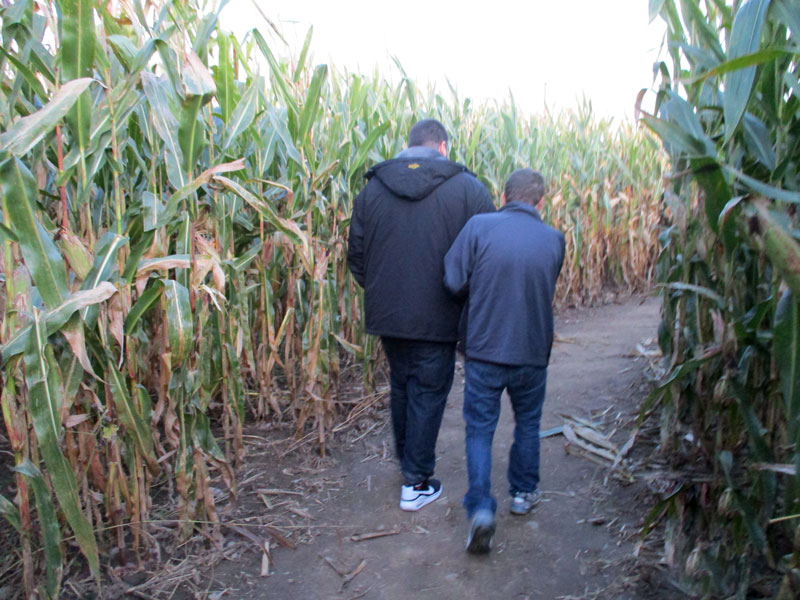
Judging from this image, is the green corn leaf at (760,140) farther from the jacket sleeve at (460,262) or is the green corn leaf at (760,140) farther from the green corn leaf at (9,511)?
the green corn leaf at (9,511)

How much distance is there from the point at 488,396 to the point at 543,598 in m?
0.85

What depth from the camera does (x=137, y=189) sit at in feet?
9.41

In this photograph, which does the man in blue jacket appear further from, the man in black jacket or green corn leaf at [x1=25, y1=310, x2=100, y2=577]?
green corn leaf at [x1=25, y1=310, x2=100, y2=577]

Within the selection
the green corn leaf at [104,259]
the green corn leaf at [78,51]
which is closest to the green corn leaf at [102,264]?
the green corn leaf at [104,259]

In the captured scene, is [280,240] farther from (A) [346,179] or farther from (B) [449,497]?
(B) [449,497]

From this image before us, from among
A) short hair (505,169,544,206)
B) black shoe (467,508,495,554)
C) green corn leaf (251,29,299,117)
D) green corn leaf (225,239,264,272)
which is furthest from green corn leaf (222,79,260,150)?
black shoe (467,508,495,554)

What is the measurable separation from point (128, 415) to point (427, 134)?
6.43 ft

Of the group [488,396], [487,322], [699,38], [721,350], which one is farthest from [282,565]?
[699,38]

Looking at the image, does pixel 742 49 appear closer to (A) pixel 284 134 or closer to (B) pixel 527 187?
(B) pixel 527 187

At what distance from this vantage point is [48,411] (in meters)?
1.89

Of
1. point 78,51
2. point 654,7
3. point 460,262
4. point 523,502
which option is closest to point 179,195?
point 78,51

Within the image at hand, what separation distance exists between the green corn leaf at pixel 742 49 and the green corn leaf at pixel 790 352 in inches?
19.2

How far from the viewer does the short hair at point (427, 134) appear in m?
3.16

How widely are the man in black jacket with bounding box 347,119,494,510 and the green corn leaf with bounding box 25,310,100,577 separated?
1553 millimetres
